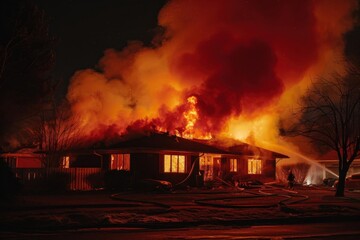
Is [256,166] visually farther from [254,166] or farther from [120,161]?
[120,161]

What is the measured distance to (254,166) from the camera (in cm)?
4206

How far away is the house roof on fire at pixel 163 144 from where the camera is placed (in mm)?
31953

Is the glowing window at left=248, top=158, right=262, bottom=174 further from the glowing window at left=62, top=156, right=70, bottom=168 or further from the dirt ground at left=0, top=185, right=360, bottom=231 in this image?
the dirt ground at left=0, top=185, right=360, bottom=231

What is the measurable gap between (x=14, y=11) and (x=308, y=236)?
14.0 metres

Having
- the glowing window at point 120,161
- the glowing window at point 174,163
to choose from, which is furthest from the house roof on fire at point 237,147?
the glowing window at point 120,161

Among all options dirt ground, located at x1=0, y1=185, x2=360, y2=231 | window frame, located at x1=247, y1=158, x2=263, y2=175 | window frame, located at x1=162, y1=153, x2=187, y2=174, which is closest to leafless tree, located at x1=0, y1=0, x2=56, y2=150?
dirt ground, located at x1=0, y1=185, x2=360, y2=231

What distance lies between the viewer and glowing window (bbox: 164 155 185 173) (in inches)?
1320

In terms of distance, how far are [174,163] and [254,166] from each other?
1030cm

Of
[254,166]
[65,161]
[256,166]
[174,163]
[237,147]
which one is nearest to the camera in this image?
[174,163]

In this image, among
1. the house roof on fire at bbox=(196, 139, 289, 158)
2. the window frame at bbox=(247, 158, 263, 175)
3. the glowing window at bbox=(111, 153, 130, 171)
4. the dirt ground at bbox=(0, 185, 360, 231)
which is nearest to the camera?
the dirt ground at bbox=(0, 185, 360, 231)

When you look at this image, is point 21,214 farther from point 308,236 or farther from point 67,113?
point 67,113

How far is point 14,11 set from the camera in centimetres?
2003

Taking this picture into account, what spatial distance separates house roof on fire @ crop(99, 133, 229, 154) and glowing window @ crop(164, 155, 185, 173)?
85 cm

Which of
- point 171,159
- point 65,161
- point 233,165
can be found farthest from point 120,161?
point 233,165
